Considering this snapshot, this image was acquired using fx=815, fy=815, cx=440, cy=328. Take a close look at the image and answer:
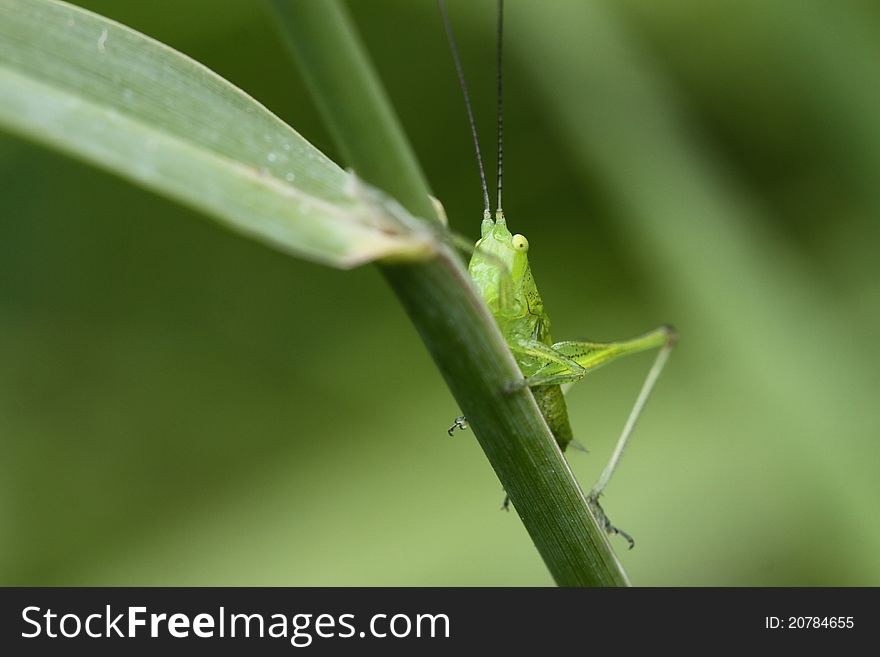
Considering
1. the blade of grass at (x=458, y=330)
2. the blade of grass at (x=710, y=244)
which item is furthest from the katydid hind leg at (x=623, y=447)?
the blade of grass at (x=458, y=330)

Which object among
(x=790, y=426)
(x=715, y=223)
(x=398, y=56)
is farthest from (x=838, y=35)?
(x=398, y=56)

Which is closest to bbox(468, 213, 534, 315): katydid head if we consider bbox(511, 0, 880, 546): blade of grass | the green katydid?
the green katydid

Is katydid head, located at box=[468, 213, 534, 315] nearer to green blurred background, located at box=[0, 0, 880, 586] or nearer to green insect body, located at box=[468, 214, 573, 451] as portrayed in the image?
green insect body, located at box=[468, 214, 573, 451]

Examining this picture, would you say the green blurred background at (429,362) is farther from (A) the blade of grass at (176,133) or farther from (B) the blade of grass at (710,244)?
(A) the blade of grass at (176,133)

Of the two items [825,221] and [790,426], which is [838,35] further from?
[790,426]

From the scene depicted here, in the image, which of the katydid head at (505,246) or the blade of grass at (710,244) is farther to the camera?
the blade of grass at (710,244)
